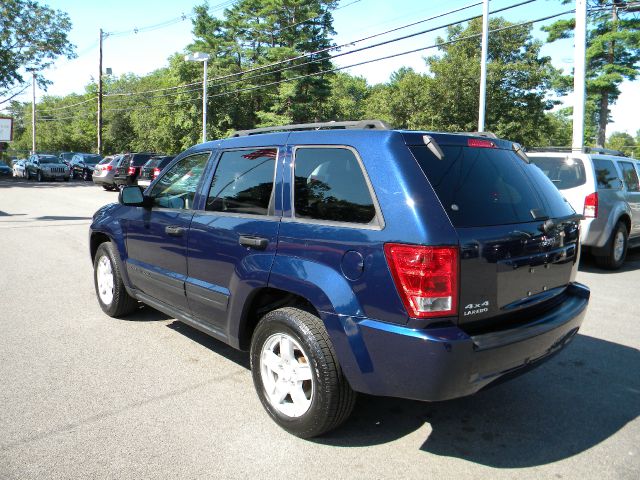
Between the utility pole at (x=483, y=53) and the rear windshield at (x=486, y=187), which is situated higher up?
the utility pole at (x=483, y=53)

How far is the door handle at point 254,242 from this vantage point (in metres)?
3.40

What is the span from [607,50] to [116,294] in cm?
4014

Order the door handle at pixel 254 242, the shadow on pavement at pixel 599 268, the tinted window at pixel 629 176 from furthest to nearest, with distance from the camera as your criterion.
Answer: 1. the tinted window at pixel 629 176
2. the shadow on pavement at pixel 599 268
3. the door handle at pixel 254 242

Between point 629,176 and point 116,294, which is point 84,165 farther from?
point 629,176

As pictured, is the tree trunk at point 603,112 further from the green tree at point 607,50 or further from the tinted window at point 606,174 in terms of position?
the tinted window at point 606,174

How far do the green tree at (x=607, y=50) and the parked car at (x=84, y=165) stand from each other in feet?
102

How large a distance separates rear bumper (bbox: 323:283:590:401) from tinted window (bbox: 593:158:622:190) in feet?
21.2

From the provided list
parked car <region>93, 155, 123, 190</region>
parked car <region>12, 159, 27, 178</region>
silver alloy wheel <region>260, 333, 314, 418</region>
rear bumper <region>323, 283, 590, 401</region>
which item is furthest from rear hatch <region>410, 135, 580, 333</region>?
parked car <region>12, 159, 27, 178</region>

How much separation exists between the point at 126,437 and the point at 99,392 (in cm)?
76

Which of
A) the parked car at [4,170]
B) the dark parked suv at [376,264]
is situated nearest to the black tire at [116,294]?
the dark parked suv at [376,264]

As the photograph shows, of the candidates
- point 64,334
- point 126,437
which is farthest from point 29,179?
point 126,437

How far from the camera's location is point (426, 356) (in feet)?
8.66

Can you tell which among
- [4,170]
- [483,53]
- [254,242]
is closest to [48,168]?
[4,170]

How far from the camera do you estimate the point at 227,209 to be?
3.90 metres
